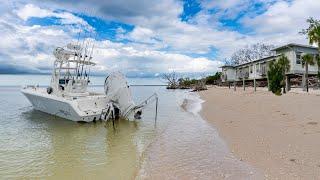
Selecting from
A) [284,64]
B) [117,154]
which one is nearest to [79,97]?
[117,154]

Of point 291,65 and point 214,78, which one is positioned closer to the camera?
point 291,65

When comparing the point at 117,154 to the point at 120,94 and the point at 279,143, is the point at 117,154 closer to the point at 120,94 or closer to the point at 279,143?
the point at 279,143

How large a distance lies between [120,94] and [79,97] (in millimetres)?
2770

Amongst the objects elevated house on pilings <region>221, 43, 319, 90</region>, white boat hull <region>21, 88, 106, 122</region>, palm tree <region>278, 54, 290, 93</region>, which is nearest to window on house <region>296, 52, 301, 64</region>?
elevated house on pilings <region>221, 43, 319, 90</region>

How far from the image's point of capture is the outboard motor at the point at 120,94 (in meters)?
21.2

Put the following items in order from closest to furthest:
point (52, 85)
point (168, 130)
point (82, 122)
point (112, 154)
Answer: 1. point (112, 154)
2. point (168, 130)
3. point (82, 122)
4. point (52, 85)

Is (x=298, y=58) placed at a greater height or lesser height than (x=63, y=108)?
greater

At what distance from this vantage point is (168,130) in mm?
17094

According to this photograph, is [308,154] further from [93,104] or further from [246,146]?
[93,104]

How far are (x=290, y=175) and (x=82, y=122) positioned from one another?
14616 millimetres

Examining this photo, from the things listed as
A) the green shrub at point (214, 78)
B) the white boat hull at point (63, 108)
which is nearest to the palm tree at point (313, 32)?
the white boat hull at point (63, 108)

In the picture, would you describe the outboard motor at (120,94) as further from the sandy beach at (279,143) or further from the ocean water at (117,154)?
the sandy beach at (279,143)

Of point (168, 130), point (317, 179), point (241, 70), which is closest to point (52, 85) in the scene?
point (168, 130)

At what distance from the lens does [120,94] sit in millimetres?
21312
